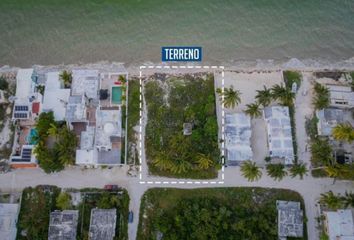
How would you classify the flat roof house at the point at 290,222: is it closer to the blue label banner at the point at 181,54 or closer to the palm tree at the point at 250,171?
the palm tree at the point at 250,171

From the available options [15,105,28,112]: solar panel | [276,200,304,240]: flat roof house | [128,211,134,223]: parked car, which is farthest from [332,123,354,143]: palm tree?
[15,105,28,112]: solar panel

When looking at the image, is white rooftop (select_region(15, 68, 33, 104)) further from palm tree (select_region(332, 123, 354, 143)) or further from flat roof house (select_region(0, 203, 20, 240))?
palm tree (select_region(332, 123, 354, 143))

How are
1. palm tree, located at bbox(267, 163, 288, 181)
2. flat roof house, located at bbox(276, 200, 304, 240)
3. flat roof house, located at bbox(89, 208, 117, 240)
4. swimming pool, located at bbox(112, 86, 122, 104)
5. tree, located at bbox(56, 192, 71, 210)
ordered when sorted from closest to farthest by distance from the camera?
flat roof house, located at bbox(89, 208, 117, 240)
flat roof house, located at bbox(276, 200, 304, 240)
palm tree, located at bbox(267, 163, 288, 181)
tree, located at bbox(56, 192, 71, 210)
swimming pool, located at bbox(112, 86, 122, 104)

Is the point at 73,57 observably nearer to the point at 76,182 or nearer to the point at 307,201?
the point at 76,182

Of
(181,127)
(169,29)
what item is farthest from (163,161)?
(169,29)

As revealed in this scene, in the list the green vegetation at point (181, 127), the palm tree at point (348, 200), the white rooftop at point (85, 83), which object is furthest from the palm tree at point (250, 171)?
the white rooftop at point (85, 83)

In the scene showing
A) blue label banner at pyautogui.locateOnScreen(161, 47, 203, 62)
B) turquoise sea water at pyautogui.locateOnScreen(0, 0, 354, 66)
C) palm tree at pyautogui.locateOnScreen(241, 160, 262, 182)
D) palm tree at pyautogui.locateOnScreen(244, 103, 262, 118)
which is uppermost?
turquoise sea water at pyautogui.locateOnScreen(0, 0, 354, 66)
